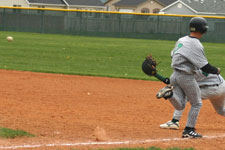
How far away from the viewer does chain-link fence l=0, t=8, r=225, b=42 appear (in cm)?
3366

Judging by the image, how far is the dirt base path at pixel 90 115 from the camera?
19.7 ft

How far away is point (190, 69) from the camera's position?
652cm

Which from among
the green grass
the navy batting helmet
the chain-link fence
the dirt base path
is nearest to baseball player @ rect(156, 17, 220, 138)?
the navy batting helmet

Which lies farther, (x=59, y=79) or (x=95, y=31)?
(x=95, y=31)

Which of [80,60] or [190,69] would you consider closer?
[190,69]

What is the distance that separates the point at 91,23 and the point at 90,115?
2660 centimetres

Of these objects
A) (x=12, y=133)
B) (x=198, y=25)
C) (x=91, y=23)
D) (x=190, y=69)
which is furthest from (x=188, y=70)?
(x=91, y=23)

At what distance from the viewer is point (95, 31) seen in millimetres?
34469

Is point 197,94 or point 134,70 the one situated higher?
point 197,94

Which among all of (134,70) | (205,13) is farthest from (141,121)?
(205,13)

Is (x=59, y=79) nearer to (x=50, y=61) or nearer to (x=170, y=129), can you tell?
(x=50, y=61)

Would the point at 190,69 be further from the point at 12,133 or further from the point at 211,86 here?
the point at 12,133

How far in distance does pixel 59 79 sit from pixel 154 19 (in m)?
22.0

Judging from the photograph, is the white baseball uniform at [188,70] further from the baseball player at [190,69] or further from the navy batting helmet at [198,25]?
the navy batting helmet at [198,25]
